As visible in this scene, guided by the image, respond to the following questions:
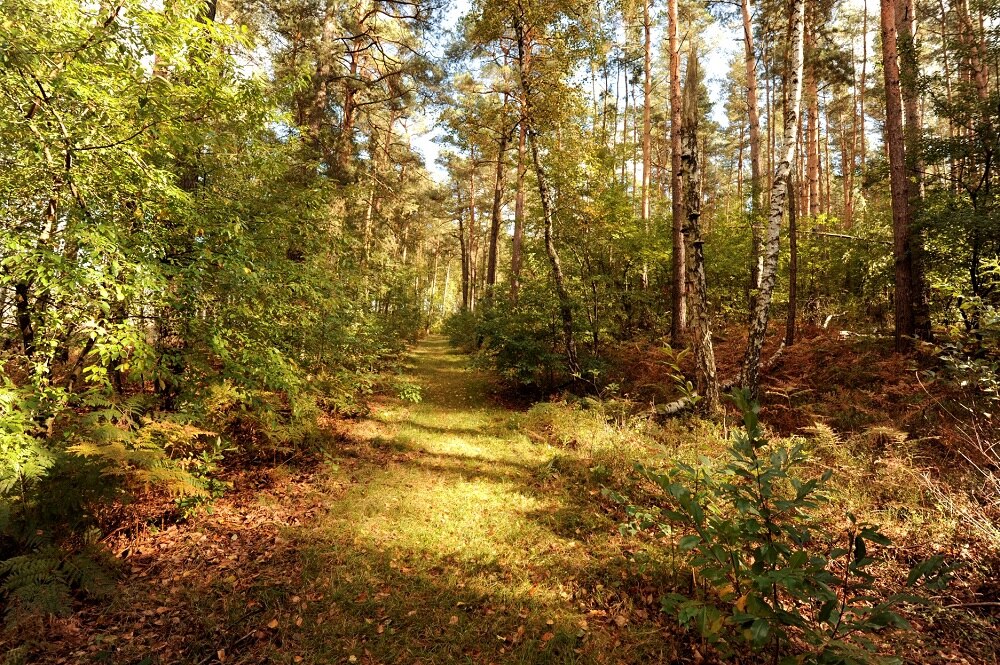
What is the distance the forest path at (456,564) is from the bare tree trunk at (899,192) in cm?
814

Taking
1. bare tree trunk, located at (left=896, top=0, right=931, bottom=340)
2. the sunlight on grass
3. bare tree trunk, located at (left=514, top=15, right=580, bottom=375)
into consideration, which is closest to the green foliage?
the sunlight on grass

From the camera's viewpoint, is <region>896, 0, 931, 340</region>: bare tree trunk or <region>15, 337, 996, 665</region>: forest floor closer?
<region>15, 337, 996, 665</region>: forest floor

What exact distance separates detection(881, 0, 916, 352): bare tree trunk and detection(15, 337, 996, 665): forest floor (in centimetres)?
578

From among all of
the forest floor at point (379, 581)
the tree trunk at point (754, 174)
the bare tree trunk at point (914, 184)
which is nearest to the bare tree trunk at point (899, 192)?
the bare tree trunk at point (914, 184)

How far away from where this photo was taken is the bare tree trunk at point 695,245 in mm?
6883

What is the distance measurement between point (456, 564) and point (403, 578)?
1.85ft

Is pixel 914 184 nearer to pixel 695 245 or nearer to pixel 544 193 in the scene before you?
pixel 695 245

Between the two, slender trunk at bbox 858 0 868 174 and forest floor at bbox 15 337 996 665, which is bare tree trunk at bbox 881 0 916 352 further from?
slender trunk at bbox 858 0 868 174

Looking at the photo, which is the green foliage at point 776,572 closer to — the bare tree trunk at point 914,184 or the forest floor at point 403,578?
the forest floor at point 403,578

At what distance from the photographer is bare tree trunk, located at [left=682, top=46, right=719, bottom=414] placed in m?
6.88

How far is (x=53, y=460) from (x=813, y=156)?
2160cm

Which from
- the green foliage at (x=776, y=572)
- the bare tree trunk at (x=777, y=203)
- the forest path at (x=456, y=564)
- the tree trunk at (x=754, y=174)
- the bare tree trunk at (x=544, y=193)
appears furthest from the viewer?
the tree trunk at (x=754, y=174)

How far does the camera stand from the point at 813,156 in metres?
15.6

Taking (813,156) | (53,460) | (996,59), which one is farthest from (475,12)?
(813,156)
